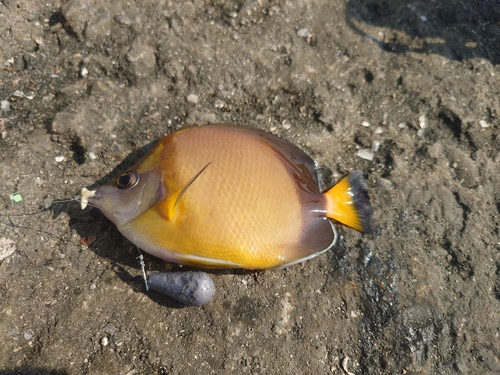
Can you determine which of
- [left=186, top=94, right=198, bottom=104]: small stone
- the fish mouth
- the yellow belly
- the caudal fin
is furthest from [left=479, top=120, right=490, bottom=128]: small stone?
the fish mouth

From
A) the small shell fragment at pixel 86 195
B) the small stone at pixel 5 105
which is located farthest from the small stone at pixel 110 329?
the small stone at pixel 5 105

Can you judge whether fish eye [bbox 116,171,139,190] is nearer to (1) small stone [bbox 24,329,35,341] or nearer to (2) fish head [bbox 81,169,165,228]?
(2) fish head [bbox 81,169,165,228]

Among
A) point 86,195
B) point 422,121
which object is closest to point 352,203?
point 422,121

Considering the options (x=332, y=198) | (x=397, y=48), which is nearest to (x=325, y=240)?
(x=332, y=198)

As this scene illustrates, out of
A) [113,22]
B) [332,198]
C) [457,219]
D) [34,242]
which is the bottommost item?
[34,242]

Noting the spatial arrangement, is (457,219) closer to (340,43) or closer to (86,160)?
(340,43)

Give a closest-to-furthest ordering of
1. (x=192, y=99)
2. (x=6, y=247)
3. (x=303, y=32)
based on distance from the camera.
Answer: (x=6, y=247)
(x=192, y=99)
(x=303, y=32)

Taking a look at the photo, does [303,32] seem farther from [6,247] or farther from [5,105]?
[6,247]
